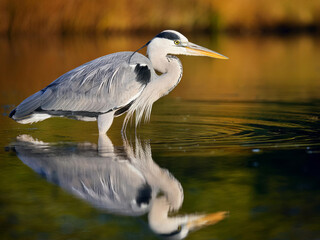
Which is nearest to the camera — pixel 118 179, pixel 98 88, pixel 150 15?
pixel 118 179

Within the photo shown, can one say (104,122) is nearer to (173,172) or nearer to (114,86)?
(114,86)

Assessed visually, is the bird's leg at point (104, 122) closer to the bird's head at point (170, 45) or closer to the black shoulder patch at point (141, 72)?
the black shoulder patch at point (141, 72)

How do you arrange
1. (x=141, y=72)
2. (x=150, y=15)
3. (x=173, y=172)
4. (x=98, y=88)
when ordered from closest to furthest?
(x=173, y=172), (x=141, y=72), (x=98, y=88), (x=150, y=15)

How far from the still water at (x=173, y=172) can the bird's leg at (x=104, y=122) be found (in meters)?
0.11

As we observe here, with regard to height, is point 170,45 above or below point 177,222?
above

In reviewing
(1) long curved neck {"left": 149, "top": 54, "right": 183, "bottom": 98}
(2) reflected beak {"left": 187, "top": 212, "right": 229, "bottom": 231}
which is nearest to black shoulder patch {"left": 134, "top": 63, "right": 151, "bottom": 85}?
(1) long curved neck {"left": 149, "top": 54, "right": 183, "bottom": 98}

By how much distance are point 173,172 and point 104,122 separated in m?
2.10

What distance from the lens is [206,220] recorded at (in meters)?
3.79

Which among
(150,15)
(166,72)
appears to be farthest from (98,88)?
(150,15)

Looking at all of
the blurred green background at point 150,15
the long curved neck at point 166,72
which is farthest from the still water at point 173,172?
the blurred green background at point 150,15

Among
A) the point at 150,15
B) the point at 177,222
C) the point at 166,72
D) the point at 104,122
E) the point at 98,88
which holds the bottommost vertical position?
the point at 177,222

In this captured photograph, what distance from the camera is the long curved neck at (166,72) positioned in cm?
704

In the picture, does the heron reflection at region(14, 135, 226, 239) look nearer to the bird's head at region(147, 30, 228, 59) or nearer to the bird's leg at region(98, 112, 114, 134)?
the bird's leg at region(98, 112, 114, 134)

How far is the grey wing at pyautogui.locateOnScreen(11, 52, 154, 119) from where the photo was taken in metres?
6.92
